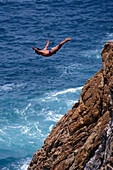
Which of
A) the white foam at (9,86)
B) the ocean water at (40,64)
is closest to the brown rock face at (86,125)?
the ocean water at (40,64)

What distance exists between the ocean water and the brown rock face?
23.5 metres

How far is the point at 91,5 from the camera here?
10075 centimetres

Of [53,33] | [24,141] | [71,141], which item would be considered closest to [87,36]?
[53,33]

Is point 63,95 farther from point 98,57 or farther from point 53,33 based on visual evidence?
point 53,33

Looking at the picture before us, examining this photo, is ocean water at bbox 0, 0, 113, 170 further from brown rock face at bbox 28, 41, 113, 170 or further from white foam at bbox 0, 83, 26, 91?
brown rock face at bbox 28, 41, 113, 170

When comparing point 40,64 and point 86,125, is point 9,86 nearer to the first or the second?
point 40,64

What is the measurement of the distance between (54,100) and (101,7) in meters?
47.0

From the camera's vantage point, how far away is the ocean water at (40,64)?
5462 cm

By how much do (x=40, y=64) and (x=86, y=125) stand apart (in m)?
51.1

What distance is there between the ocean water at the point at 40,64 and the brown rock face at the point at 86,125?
77.1 feet

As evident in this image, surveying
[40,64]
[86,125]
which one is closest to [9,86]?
[40,64]

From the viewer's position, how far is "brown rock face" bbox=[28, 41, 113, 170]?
2192cm

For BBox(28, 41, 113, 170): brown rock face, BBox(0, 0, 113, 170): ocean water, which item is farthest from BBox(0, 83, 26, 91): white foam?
BBox(28, 41, 113, 170): brown rock face

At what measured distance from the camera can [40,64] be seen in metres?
73.7
